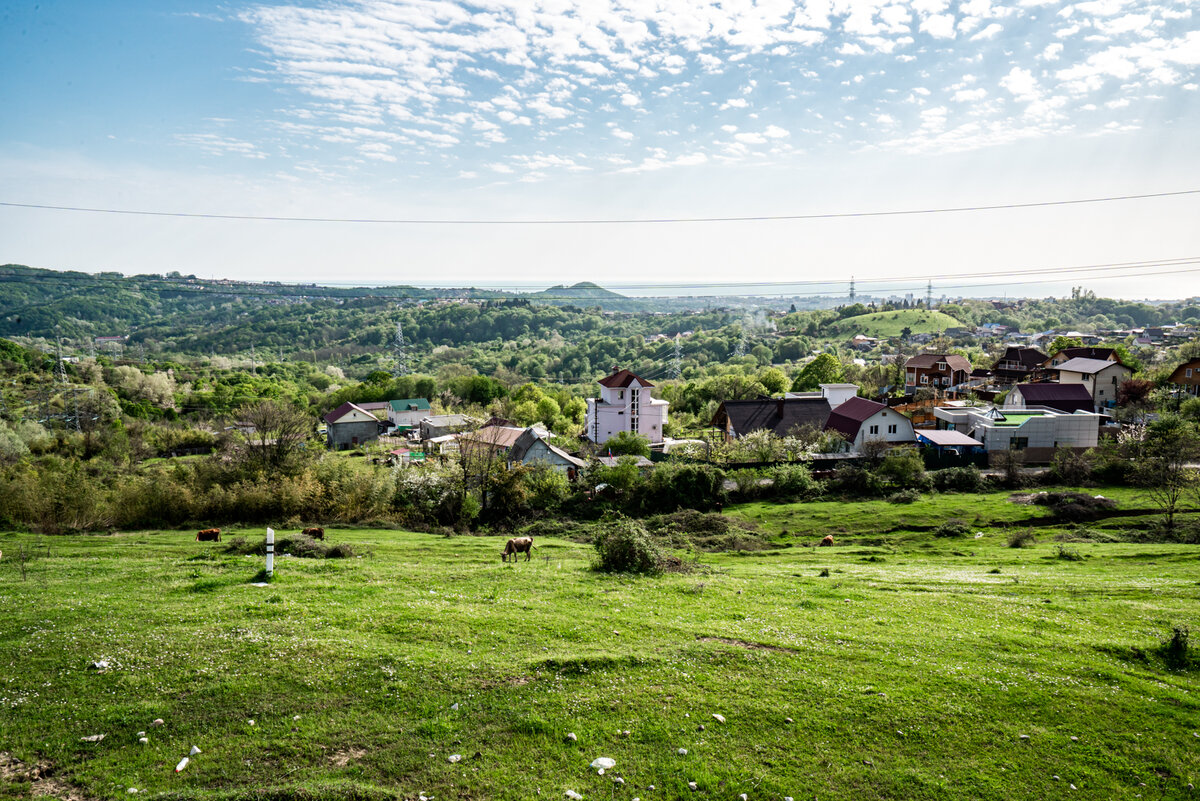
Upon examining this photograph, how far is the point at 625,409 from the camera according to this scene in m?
71.1

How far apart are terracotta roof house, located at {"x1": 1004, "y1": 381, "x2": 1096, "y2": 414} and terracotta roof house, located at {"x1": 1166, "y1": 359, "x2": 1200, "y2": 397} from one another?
12673 mm

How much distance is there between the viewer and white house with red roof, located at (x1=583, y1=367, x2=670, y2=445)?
7106cm

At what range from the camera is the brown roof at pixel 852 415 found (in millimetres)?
56906

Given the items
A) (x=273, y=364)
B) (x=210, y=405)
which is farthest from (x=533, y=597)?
(x=273, y=364)

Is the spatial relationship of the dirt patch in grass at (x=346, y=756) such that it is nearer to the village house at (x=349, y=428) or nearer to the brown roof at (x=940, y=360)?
the village house at (x=349, y=428)

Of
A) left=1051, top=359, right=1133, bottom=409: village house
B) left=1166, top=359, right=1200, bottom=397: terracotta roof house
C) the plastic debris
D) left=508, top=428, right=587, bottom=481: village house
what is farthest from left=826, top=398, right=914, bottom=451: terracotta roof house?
the plastic debris

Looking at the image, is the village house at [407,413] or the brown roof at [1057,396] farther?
the village house at [407,413]

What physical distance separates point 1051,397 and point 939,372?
31.4m

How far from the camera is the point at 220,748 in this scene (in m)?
9.00

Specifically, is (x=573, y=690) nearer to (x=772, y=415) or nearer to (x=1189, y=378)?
(x=772, y=415)

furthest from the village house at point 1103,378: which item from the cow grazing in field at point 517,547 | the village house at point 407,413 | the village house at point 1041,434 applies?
the village house at point 407,413

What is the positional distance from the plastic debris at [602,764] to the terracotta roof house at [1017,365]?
109052mm

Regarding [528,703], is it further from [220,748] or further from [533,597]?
[533,597]

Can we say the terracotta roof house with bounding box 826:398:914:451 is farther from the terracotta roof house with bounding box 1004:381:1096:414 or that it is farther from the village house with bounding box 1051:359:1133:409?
the village house with bounding box 1051:359:1133:409
